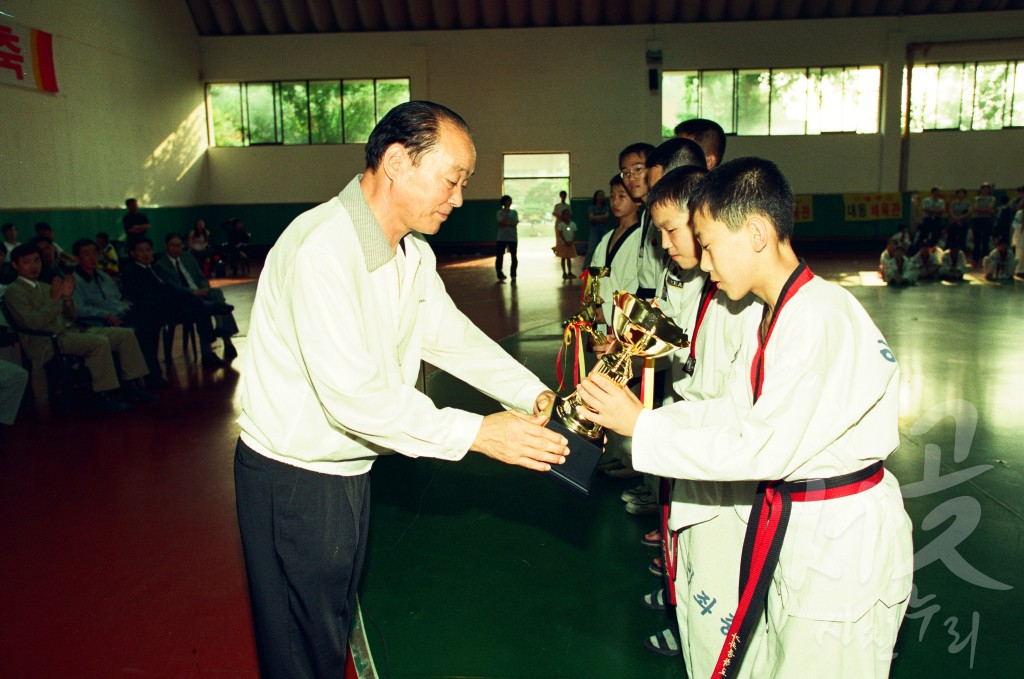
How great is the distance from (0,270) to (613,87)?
52.2 ft

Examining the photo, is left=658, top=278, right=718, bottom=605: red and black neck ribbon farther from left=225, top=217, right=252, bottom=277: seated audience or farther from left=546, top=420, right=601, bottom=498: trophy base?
left=225, top=217, right=252, bottom=277: seated audience

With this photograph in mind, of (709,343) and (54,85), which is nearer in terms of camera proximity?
(709,343)

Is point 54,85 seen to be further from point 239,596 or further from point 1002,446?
point 1002,446

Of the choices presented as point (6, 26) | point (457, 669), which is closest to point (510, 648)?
point (457, 669)

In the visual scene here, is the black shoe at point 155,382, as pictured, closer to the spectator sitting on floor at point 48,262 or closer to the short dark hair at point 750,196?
the spectator sitting on floor at point 48,262

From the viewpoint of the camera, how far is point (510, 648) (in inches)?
113

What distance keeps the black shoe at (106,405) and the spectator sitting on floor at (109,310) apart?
590 millimetres

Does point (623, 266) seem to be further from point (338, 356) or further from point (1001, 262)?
point (1001, 262)

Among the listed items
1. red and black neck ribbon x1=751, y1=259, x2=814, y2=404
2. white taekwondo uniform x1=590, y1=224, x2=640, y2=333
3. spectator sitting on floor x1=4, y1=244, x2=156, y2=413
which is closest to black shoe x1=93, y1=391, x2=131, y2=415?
spectator sitting on floor x1=4, y1=244, x2=156, y2=413

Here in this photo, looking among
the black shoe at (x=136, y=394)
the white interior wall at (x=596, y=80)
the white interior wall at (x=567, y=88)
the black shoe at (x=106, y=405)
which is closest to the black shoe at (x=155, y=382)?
the black shoe at (x=136, y=394)

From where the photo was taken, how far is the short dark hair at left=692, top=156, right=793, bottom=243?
1783 millimetres

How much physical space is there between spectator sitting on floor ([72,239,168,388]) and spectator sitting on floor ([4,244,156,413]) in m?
0.32

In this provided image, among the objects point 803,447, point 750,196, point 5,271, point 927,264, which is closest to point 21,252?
point 5,271

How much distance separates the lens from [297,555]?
1.97 m
